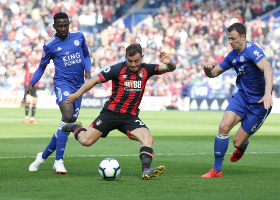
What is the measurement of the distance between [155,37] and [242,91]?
29.0 meters

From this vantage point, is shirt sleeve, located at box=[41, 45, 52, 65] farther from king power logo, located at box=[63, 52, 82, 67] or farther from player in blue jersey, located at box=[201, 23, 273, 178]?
player in blue jersey, located at box=[201, 23, 273, 178]

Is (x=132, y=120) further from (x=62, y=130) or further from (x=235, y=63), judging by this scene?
(x=235, y=63)

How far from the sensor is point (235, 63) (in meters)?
7.98

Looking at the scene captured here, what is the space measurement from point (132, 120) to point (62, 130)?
112 centimetres

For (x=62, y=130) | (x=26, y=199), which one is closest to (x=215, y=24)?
(x=62, y=130)

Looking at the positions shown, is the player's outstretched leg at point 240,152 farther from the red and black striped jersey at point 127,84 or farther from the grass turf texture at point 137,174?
the red and black striped jersey at point 127,84

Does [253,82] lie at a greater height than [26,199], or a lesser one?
greater

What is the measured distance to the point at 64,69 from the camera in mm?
8719

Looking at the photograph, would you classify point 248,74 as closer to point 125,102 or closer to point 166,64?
point 166,64

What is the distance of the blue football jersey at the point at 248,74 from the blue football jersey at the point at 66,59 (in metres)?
2.39

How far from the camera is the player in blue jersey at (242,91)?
7.76 meters

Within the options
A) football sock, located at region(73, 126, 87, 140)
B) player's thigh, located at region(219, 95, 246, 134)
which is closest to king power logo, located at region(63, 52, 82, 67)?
football sock, located at region(73, 126, 87, 140)

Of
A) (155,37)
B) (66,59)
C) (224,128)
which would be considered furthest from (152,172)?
(155,37)

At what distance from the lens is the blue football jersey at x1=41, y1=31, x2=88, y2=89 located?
28.6 feet
